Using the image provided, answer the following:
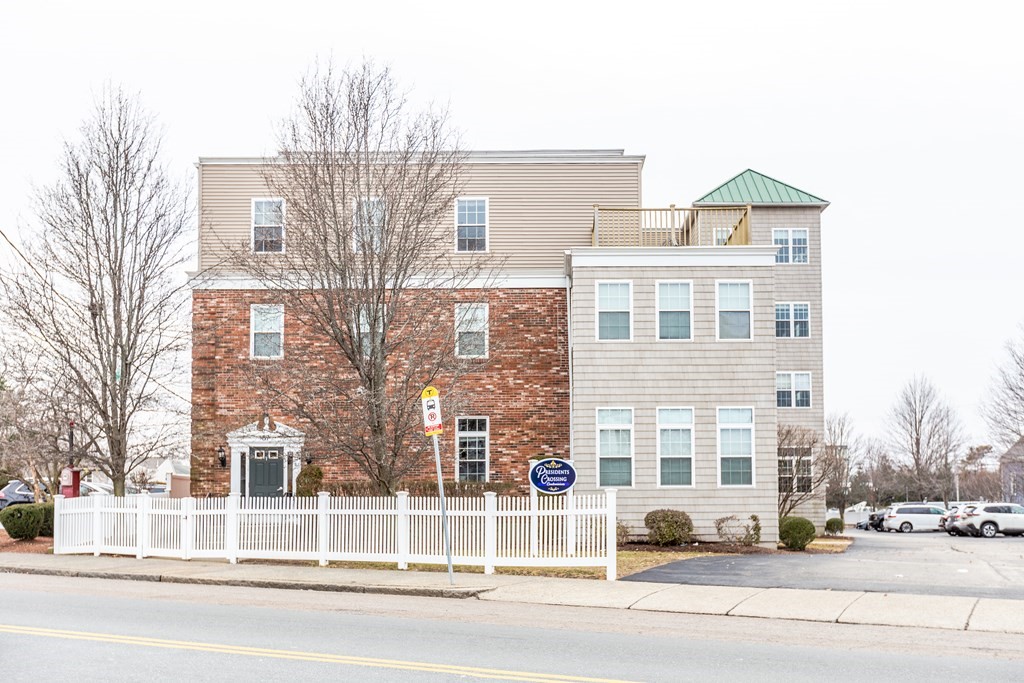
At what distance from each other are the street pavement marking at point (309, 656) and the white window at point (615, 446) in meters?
15.2

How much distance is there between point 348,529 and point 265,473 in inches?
385

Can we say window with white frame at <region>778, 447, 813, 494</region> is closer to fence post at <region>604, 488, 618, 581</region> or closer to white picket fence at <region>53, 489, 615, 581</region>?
white picket fence at <region>53, 489, 615, 581</region>

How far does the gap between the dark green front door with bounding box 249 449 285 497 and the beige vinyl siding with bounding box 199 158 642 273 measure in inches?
228

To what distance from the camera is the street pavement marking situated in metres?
8.63

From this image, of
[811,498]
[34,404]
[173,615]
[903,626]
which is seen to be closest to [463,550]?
[173,615]

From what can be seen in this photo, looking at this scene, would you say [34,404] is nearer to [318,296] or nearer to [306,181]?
[318,296]

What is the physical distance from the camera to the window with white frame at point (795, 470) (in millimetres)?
32844

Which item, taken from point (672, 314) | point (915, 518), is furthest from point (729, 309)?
point (915, 518)

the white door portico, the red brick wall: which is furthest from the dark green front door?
the red brick wall

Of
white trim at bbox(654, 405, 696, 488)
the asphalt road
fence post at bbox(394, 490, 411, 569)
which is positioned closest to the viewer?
the asphalt road

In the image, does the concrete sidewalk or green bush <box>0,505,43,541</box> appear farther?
green bush <box>0,505,43,541</box>

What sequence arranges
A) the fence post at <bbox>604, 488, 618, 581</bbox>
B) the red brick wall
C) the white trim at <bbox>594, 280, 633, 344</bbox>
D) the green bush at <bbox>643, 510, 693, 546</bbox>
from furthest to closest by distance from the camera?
the red brick wall, the white trim at <bbox>594, 280, 633, 344</bbox>, the green bush at <bbox>643, 510, 693, 546</bbox>, the fence post at <bbox>604, 488, 618, 581</bbox>

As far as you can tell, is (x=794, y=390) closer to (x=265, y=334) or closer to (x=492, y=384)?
(x=492, y=384)

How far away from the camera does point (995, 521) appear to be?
133ft
